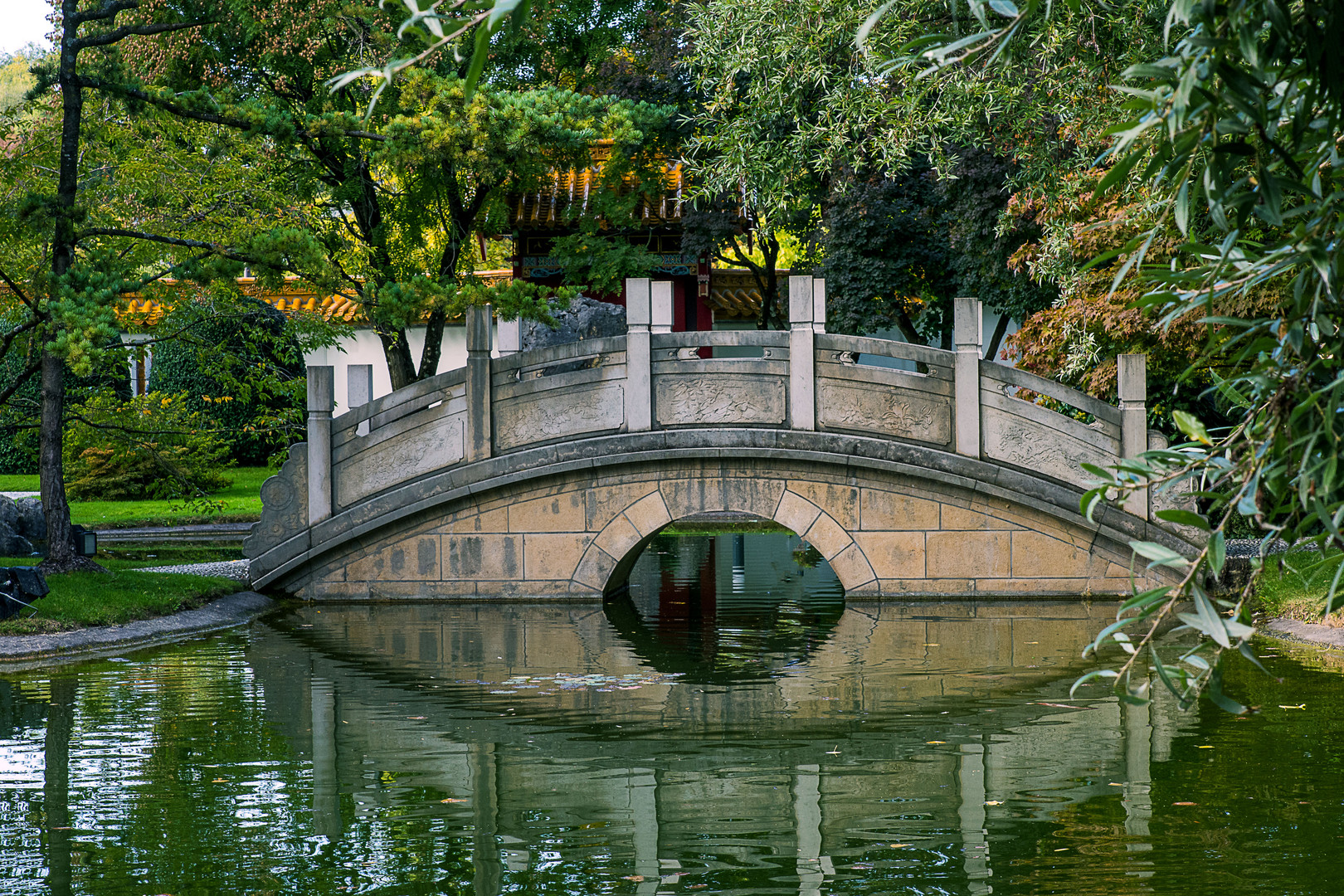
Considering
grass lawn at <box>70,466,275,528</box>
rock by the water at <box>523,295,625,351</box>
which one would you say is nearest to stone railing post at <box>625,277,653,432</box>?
rock by the water at <box>523,295,625,351</box>

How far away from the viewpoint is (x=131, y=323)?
1270 centimetres

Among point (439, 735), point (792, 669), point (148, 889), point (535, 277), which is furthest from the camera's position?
point (535, 277)

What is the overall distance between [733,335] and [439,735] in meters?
5.68

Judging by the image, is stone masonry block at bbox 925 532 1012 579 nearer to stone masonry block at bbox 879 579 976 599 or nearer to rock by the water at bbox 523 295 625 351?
stone masonry block at bbox 879 579 976 599

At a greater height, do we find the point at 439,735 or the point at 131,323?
the point at 131,323

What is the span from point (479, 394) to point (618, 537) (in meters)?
1.79

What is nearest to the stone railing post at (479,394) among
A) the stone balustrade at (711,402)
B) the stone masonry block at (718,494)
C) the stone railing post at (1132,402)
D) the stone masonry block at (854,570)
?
the stone balustrade at (711,402)

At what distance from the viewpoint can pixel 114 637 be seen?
9.62m

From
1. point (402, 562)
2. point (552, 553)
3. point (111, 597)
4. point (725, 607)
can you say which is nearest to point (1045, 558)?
point (725, 607)

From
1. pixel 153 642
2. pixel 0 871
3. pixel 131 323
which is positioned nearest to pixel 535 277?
pixel 131 323

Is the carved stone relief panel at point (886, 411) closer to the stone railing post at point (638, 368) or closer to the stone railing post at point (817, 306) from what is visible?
the stone railing post at point (817, 306)

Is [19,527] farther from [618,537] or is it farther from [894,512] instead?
[894,512]

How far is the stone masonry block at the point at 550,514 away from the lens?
1183cm

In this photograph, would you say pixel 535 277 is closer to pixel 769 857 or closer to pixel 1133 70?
pixel 769 857
